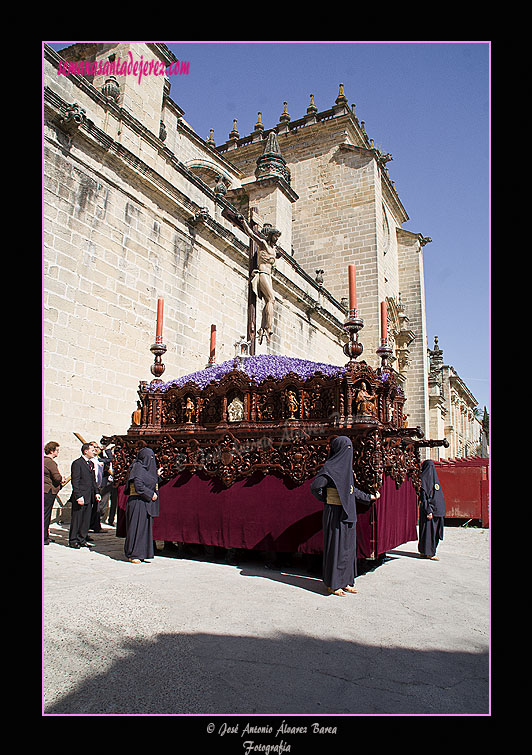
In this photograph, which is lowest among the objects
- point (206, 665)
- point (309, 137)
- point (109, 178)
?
point (206, 665)

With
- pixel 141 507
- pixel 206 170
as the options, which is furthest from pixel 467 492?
pixel 206 170

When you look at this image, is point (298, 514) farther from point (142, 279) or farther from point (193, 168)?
point (193, 168)

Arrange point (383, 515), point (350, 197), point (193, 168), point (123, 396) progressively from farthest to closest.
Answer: point (350, 197), point (193, 168), point (123, 396), point (383, 515)

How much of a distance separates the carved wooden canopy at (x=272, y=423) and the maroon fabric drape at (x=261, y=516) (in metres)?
0.16

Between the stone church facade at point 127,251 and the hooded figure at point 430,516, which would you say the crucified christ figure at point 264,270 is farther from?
the hooded figure at point 430,516

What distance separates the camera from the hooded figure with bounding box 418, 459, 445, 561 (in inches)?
262

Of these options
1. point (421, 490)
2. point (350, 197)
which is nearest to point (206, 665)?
point (421, 490)

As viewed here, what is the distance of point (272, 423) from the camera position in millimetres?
5473

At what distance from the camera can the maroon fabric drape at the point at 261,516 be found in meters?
5.02

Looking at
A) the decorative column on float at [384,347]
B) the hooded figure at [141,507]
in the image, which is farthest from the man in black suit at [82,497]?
the decorative column on float at [384,347]

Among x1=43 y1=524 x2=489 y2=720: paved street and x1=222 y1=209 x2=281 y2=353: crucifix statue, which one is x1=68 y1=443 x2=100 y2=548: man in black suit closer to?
x1=43 y1=524 x2=489 y2=720: paved street

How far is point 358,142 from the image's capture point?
82.3ft

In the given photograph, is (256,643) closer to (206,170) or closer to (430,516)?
(430,516)
